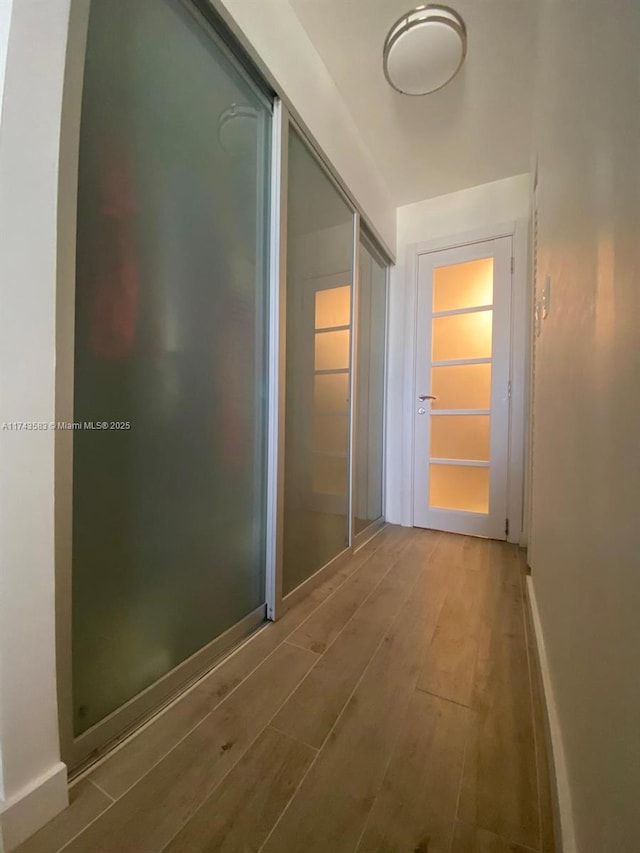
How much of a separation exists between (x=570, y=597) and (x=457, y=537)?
1925 mm

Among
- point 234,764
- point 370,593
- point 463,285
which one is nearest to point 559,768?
point 234,764

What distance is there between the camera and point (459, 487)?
264 centimetres

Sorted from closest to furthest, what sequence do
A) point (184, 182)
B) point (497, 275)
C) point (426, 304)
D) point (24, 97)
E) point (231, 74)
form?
1. point (24, 97)
2. point (184, 182)
3. point (231, 74)
4. point (497, 275)
5. point (426, 304)

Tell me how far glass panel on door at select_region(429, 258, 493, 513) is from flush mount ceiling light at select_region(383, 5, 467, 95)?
121cm

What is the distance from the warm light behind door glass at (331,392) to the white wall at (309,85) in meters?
1.17

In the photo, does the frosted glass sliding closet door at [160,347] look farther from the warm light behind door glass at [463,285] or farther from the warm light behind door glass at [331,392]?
the warm light behind door glass at [463,285]

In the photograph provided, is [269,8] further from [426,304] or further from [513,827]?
[513,827]

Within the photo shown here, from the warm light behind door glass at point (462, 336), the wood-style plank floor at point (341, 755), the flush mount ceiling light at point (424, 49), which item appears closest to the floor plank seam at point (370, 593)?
the wood-style plank floor at point (341, 755)

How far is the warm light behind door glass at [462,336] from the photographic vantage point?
253cm

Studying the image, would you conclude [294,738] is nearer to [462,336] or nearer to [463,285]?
[462,336]

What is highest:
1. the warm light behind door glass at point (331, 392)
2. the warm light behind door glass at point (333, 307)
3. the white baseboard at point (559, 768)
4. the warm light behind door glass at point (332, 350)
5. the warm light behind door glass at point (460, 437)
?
the warm light behind door glass at point (333, 307)

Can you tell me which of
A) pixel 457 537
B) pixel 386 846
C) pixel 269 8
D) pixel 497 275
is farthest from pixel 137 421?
pixel 497 275

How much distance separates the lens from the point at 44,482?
0.69 m

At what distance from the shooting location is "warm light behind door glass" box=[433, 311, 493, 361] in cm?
253
